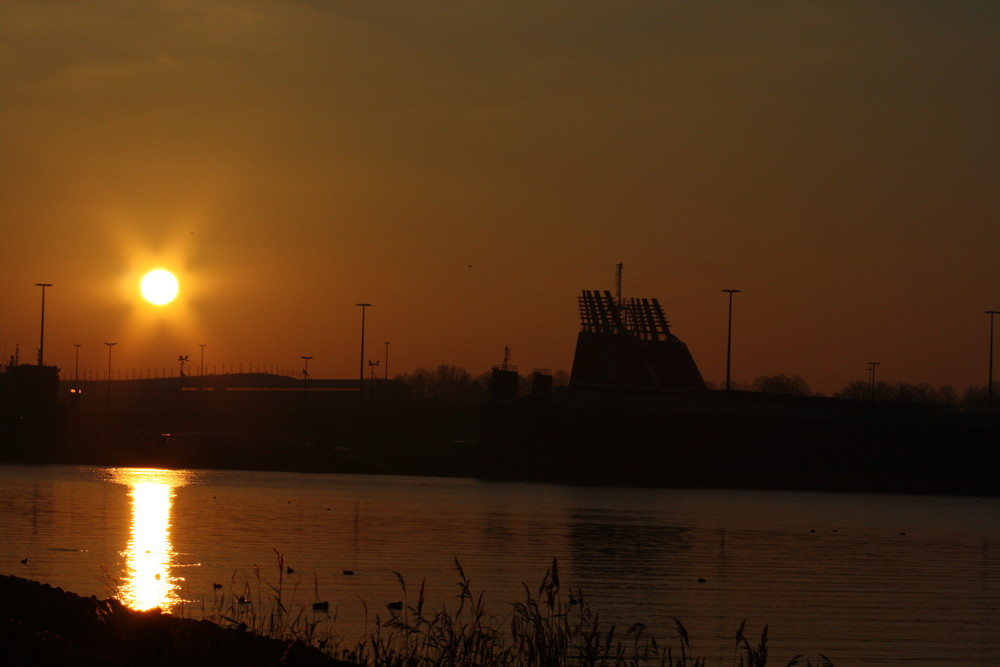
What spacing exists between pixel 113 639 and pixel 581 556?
2325 centimetres

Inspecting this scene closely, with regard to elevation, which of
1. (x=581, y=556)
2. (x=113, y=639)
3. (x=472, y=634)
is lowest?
(x=581, y=556)

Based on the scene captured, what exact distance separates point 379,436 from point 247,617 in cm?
16383

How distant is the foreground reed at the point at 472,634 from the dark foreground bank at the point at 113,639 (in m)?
0.35

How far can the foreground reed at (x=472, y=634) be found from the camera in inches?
515

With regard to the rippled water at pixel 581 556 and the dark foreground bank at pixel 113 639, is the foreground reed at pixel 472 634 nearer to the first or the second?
the dark foreground bank at pixel 113 639

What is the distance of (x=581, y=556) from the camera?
39.5 metres

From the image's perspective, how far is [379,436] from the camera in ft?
611

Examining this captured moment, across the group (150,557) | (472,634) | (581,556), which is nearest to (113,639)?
(472,634)

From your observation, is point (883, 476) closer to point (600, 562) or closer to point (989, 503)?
point (989, 503)

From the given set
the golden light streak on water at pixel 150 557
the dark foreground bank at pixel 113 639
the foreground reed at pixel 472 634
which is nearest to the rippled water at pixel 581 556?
the golden light streak on water at pixel 150 557

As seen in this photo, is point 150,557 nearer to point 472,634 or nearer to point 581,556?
point 581,556

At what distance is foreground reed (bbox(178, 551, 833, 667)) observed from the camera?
13.1m

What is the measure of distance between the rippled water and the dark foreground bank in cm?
342

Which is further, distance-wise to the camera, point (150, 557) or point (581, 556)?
point (581, 556)
